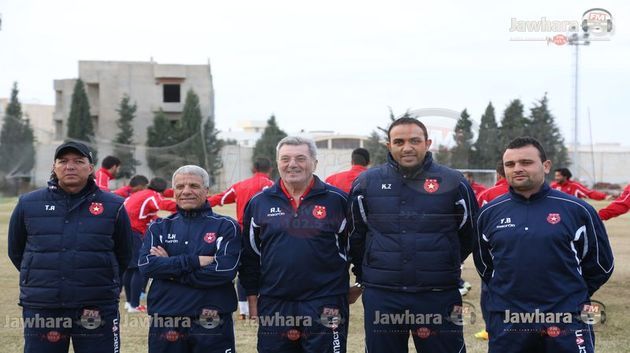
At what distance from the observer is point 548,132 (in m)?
46.1

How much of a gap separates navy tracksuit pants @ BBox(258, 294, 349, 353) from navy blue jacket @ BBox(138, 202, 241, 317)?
327 mm

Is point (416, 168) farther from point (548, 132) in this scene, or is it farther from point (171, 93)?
point (171, 93)

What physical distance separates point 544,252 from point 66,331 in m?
3.13

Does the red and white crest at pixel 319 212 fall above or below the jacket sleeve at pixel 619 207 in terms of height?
above

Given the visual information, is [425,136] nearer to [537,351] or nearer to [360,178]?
[360,178]

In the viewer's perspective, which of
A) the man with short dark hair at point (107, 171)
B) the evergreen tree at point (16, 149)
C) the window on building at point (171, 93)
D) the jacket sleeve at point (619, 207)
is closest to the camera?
the jacket sleeve at point (619, 207)

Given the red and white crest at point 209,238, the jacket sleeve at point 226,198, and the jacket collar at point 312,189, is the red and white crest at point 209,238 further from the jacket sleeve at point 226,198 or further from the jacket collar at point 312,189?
the jacket sleeve at point 226,198

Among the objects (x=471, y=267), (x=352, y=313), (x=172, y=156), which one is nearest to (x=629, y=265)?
(x=471, y=267)

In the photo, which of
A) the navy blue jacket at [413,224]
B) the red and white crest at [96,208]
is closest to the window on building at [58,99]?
the red and white crest at [96,208]

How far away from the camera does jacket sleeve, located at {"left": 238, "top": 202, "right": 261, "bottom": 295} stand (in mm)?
5234

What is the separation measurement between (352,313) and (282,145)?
4914 mm

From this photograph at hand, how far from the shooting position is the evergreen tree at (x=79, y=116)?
60.2 m

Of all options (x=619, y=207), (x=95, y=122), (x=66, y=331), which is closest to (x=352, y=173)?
(x=619, y=207)

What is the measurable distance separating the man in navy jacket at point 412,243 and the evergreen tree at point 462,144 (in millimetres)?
32637
